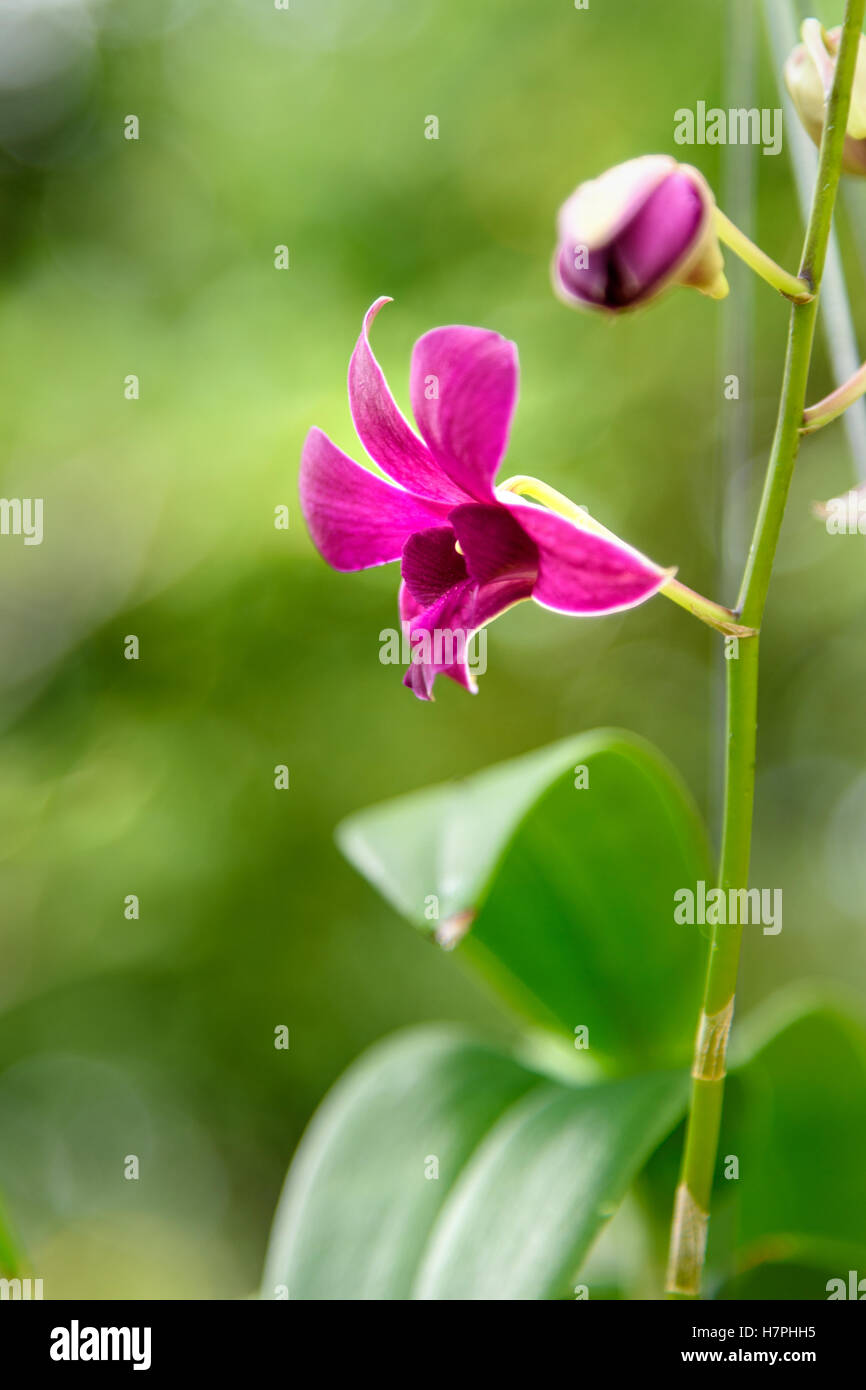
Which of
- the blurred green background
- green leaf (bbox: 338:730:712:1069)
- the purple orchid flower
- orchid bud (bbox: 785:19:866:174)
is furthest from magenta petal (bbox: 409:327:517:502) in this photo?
the blurred green background

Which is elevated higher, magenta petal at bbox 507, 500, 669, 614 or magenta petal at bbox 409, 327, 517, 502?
magenta petal at bbox 409, 327, 517, 502

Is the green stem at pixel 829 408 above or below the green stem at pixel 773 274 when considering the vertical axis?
below

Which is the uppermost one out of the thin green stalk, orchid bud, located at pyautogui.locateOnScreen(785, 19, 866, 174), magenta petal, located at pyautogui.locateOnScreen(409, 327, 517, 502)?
orchid bud, located at pyautogui.locateOnScreen(785, 19, 866, 174)

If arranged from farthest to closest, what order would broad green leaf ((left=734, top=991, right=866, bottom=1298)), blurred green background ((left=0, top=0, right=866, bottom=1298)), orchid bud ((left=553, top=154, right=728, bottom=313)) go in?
1. blurred green background ((left=0, top=0, right=866, bottom=1298))
2. broad green leaf ((left=734, top=991, right=866, bottom=1298))
3. orchid bud ((left=553, top=154, right=728, bottom=313))

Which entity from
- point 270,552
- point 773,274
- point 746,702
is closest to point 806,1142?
point 746,702

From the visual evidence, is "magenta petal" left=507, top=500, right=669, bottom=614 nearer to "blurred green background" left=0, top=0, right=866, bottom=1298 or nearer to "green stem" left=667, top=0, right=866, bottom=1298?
"green stem" left=667, top=0, right=866, bottom=1298

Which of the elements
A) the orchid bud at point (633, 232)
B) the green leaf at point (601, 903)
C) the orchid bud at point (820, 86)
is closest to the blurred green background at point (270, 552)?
the green leaf at point (601, 903)

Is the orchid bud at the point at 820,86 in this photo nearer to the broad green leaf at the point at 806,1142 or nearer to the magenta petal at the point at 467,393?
the magenta petal at the point at 467,393
